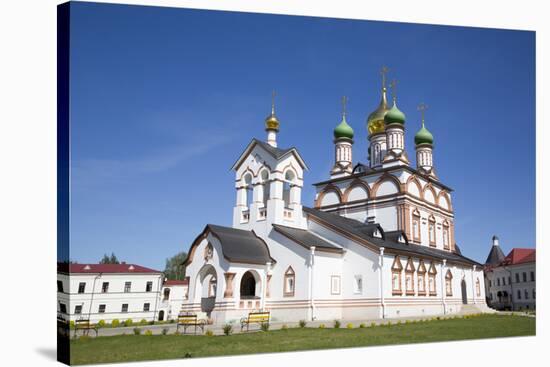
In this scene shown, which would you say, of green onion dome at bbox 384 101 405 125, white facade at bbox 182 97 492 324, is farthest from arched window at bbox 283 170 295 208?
green onion dome at bbox 384 101 405 125

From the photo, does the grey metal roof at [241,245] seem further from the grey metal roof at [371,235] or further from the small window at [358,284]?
the small window at [358,284]

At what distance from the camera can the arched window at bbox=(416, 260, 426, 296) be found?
59.2 feet

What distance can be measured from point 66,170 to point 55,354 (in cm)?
320

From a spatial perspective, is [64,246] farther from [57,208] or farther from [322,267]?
[322,267]

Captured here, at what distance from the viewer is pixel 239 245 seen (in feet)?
47.9

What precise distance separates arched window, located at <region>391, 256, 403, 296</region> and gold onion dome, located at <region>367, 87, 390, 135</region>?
396 inches

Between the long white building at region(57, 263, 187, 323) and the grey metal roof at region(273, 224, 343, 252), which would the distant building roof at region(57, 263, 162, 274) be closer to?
the long white building at region(57, 263, 187, 323)

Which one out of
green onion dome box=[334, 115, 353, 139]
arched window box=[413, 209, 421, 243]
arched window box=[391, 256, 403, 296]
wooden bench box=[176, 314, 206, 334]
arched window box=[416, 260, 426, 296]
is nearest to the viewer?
wooden bench box=[176, 314, 206, 334]

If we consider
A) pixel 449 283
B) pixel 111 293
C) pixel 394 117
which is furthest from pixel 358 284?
pixel 394 117

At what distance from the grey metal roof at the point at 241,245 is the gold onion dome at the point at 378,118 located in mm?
12109

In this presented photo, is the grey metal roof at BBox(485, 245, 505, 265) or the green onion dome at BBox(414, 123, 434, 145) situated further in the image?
the green onion dome at BBox(414, 123, 434, 145)

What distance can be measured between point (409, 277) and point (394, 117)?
29.5 ft

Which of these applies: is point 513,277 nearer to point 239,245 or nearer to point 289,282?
point 289,282

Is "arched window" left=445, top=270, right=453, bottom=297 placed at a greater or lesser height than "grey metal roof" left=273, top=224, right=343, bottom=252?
lesser
